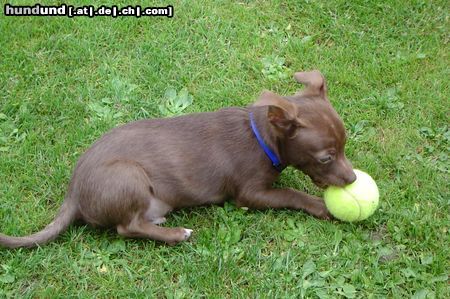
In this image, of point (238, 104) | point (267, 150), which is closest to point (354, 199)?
point (267, 150)

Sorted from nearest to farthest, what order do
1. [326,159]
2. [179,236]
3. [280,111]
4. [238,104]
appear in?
[280,111] → [326,159] → [179,236] → [238,104]

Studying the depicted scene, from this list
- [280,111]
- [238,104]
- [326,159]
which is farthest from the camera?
[238,104]

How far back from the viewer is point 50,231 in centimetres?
391

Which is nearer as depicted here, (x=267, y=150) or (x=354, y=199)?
(x=354, y=199)

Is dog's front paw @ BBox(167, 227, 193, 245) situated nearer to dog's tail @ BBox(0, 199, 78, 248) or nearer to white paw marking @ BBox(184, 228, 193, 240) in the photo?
white paw marking @ BBox(184, 228, 193, 240)

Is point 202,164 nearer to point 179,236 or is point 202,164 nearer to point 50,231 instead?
point 179,236

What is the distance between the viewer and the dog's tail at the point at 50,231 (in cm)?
383

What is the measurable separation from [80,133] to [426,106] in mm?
2767

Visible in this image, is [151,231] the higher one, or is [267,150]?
[267,150]

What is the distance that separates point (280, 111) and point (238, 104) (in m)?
1.36

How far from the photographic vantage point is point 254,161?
161 inches

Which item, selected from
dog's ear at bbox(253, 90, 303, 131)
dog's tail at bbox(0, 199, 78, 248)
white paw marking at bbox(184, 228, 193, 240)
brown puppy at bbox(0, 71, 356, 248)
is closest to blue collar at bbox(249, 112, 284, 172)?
brown puppy at bbox(0, 71, 356, 248)

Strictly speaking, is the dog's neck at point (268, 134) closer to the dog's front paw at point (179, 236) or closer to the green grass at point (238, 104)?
the green grass at point (238, 104)

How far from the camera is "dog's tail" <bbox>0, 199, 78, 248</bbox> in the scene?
3.83 m
